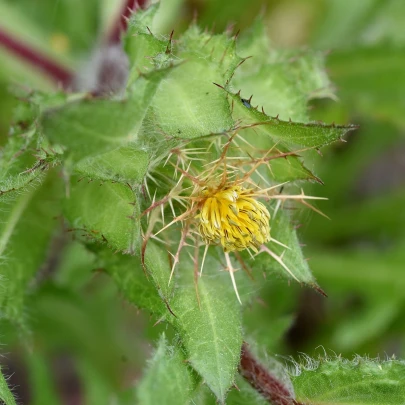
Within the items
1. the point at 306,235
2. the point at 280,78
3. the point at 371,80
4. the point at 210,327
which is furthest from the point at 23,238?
the point at 371,80

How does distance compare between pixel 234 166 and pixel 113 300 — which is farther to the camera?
pixel 113 300

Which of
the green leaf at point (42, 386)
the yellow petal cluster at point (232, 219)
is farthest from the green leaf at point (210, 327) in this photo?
the green leaf at point (42, 386)

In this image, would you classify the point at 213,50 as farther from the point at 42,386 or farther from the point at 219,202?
the point at 42,386

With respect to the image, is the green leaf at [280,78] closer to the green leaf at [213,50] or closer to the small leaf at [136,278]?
the green leaf at [213,50]

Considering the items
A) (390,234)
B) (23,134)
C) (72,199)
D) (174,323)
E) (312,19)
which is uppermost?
(312,19)

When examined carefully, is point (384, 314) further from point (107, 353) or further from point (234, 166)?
point (234, 166)

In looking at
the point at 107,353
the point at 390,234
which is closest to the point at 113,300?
the point at 107,353

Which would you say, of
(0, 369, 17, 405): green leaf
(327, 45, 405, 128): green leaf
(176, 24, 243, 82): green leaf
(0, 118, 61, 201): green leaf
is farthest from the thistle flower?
(327, 45, 405, 128): green leaf
